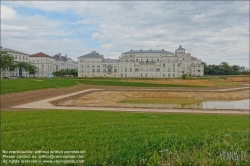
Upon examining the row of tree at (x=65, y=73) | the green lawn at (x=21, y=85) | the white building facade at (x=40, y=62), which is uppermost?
the white building facade at (x=40, y=62)

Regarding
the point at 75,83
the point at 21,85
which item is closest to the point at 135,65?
the point at 75,83

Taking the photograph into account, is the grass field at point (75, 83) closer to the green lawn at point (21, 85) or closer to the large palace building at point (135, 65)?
the green lawn at point (21, 85)

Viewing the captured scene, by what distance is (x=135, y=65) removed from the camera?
87.1 metres

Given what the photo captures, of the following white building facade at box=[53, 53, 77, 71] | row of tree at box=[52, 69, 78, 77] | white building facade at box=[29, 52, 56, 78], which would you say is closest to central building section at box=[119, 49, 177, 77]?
row of tree at box=[52, 69, 78, 77]

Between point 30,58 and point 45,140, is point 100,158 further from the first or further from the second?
point 30,58

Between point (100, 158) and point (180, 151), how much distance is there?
6.63 feet

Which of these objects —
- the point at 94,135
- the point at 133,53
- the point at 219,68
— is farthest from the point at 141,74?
the point at 94,135

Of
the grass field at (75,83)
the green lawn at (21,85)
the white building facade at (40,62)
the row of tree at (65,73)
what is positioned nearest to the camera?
the green lawn at (21,85)

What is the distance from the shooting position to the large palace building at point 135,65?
86.2m

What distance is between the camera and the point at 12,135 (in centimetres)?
673

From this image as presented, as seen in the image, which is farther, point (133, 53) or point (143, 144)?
point (133, 53)

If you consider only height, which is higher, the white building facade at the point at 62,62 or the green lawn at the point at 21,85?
the white building facade at the point at 62,62

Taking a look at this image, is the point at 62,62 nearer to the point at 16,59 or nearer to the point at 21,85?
the point at 16,59

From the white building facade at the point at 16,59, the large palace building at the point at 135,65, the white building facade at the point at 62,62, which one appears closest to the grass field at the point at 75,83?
the large palace building at the point at 135,65
